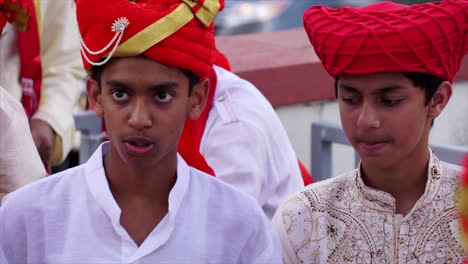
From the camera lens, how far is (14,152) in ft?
11.1

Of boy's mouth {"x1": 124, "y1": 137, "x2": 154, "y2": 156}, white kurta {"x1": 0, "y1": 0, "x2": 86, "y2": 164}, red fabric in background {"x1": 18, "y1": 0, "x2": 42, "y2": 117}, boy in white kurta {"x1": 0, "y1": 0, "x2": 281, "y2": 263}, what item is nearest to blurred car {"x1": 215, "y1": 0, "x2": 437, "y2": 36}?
white kurta {"x1": 0, "y1": 0, "x2": 86, "y2": 164}

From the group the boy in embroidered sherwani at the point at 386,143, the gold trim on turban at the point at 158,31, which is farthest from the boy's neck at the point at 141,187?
the boy in embroidered sherwani at the point at 386,143

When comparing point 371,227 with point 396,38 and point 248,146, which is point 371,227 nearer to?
Result: point 396,38

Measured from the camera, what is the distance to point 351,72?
302cm

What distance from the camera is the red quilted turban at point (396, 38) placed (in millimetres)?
2984

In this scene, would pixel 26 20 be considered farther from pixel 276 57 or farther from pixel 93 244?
pixel 276 57

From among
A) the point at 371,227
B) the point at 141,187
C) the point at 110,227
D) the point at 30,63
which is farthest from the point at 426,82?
the point at 30,63

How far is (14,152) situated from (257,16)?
7.99m

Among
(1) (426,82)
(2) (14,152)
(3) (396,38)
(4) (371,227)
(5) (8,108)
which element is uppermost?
(3) (396,38)

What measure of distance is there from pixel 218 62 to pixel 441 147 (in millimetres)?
1055

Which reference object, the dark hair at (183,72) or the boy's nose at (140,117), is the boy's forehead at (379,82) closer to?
the dark hair at (183,72)

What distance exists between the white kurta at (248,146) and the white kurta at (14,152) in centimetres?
81

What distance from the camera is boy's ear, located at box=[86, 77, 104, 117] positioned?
3.00 meters

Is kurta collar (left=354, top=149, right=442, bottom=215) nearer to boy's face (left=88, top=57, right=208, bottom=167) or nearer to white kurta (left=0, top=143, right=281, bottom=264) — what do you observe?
white kurta (left=0, top=143, right=281, bottom=264)
